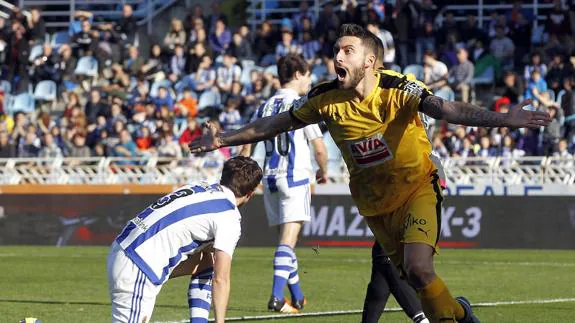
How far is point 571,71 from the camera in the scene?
84.0 feet

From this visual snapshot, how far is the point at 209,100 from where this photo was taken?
2912 centimetres

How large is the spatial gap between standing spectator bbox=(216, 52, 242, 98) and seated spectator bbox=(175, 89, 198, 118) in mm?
769

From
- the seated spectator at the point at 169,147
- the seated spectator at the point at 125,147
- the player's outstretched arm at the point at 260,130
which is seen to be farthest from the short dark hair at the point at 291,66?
the seated spectator at the point at 125,147

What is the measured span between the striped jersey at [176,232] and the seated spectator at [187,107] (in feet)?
65.1

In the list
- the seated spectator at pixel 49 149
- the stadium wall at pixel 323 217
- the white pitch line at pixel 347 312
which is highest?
the seated spectator at pixel 49 149

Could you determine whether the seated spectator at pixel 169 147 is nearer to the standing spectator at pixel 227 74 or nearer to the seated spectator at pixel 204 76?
the standing spectator at pixel 227 74

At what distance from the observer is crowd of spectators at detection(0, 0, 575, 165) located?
25.7m

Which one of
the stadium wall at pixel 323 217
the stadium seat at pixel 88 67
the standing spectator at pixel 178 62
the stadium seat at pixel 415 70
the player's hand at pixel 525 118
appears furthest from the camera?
the stadium seat at pixel 88 67

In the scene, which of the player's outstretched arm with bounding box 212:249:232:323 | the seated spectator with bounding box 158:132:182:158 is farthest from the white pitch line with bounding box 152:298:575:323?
the seated spectator with bounding box 158:132:182:158

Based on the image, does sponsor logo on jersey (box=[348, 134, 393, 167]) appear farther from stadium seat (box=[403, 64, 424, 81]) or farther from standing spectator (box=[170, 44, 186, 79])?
standing spectator (box=[170, 44, 186, 79])

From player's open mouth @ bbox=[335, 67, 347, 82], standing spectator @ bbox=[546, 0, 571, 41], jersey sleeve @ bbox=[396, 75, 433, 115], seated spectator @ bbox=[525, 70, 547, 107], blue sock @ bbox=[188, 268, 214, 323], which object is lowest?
blue sock @ bbox=[188, 268, 214, 323]

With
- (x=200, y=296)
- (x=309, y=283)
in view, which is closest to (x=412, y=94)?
(x=200, y=296)

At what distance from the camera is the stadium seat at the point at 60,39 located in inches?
1342

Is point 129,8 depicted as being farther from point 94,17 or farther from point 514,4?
point 514,4
